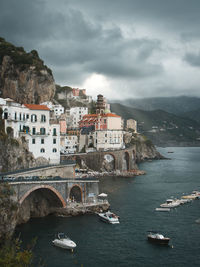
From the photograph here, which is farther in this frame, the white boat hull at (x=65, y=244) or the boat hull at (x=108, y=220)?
the boat hull at (x=108, y=220)

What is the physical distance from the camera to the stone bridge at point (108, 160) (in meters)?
126

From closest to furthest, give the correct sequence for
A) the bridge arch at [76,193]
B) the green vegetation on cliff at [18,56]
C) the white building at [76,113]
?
the bridge arch at [76,193] → the green vegetation on cliff at [18,56] → the white building at [76,113]

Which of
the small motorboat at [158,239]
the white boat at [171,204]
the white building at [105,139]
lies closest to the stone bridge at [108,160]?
the white building at [105,139]

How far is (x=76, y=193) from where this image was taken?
212 feet

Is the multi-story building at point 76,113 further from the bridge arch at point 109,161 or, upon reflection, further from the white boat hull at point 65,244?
the white boat hull at point 65,244

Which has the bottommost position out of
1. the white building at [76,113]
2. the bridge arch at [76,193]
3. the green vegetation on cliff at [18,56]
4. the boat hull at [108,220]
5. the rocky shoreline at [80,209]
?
the boat hull at [108,220]

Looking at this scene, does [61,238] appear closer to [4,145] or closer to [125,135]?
[4,145]

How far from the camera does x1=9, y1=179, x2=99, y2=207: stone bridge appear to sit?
51.0m

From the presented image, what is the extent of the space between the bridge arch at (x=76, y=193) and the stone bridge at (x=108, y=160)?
57850mm

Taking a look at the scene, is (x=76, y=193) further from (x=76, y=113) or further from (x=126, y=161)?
(x=76, y=113)

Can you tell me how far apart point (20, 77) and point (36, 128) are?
106 ft

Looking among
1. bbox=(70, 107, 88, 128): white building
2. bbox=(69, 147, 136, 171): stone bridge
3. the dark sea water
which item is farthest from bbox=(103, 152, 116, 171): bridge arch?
bbox=(70, 107, 88, 128): white building

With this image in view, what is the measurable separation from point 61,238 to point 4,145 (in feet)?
82.6

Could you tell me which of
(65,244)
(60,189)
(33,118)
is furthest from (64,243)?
(33,118)
